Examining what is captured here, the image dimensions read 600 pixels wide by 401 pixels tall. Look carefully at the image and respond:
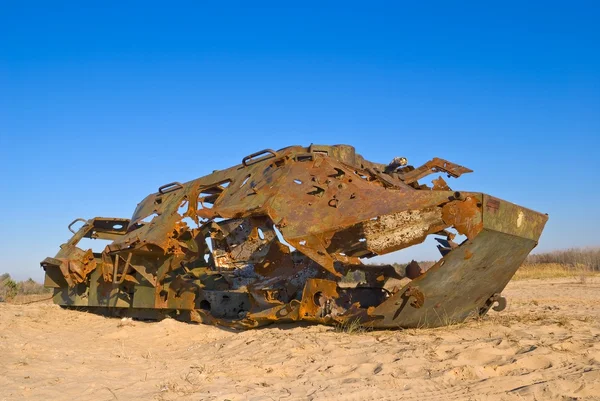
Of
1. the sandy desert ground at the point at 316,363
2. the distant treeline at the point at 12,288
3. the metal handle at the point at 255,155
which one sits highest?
the metal handle at the point at 255,155

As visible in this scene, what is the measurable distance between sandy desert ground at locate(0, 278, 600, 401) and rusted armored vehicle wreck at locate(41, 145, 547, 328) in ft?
1.24

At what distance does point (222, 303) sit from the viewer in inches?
362

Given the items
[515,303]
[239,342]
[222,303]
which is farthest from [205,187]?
[515,303]

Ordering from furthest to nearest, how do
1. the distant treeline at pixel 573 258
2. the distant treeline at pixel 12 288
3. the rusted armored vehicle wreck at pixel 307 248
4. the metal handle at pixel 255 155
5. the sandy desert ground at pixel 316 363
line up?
the distant treeline at pixel 573 258
the distant treeline at pixel 12 288
the metal handle at pixel 255 155
the rusted armored vehicle wreck at pixel 307 248
the sandy desert ground at pixel 316 363

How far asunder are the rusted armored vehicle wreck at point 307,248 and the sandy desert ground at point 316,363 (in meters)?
0.38

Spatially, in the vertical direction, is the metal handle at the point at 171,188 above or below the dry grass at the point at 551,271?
above

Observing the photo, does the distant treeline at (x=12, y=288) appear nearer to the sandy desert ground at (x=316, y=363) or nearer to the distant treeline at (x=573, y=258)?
the sandy desert ground at (x=316, y=363)

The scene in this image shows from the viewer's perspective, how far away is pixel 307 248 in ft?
20.9

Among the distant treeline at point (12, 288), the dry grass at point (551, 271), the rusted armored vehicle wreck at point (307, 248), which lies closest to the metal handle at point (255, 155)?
the rusted armored vehicle wreck at point (307, 248)

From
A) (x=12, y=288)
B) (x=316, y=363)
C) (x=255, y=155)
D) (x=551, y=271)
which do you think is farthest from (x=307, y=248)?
(x=551, y=271)

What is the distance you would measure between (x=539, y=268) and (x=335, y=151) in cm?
1796

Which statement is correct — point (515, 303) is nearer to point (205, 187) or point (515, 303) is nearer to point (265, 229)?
point (265, 229)

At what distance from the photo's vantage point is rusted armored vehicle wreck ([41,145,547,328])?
20.2ft

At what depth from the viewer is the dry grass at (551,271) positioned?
1981 centimetres
